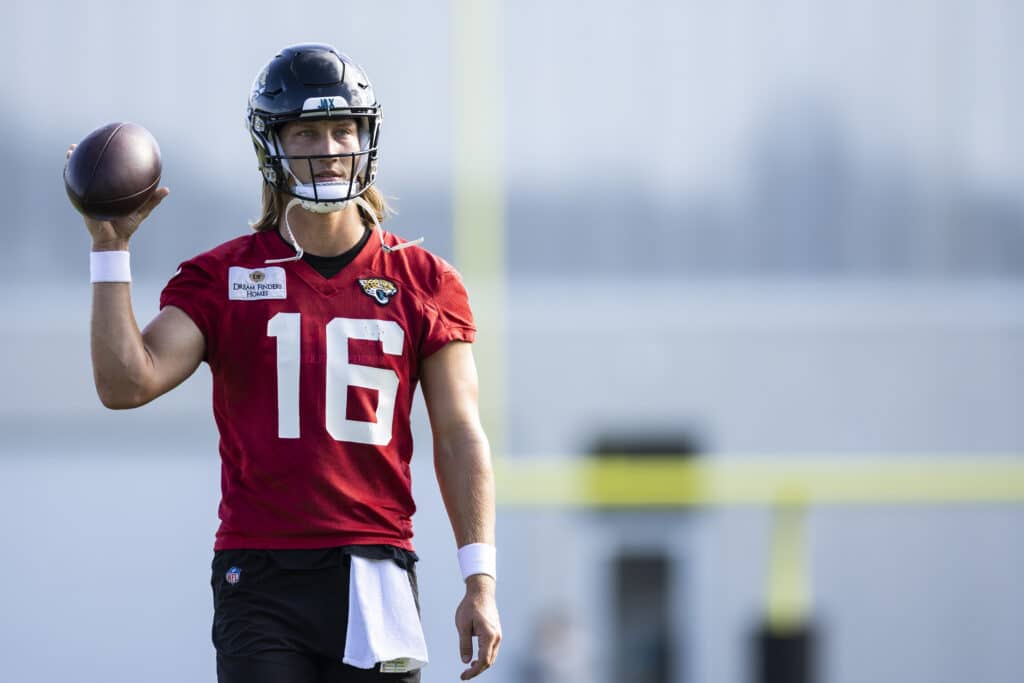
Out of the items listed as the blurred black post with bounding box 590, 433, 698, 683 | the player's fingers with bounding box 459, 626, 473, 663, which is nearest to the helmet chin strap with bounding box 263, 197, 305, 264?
the player's fingers with bounding box 459, 626, 473, 663

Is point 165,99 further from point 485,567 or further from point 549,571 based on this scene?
point 485,567

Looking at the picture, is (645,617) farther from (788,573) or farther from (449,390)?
(449,390)

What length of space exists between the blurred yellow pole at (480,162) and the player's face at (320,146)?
16.5 ft

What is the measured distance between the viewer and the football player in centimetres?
234

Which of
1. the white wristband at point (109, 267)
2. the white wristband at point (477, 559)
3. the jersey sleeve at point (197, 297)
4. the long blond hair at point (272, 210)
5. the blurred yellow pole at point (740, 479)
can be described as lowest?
the blurred yellow pole at point (740, 479)

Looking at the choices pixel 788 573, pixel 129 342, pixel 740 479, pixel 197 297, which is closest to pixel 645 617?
pixel 788 573

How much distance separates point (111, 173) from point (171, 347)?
275 mm

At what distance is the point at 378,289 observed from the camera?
97.0 inches

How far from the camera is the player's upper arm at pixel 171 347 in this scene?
7.64ft

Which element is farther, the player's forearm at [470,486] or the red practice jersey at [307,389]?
the player's forearm at [470,486]

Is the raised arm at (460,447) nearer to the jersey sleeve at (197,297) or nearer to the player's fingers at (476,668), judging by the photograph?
the player's fingers at (476,668)

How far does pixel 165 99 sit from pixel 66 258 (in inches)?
35.5

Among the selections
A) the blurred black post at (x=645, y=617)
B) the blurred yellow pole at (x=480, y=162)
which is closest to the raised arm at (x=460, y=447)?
the blurred black post at (x=645, y=617)

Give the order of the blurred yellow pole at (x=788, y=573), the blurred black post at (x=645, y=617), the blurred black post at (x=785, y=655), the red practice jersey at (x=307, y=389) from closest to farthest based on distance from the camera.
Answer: the red practice jersey at (x=307, y=389), the blurred black post at (x=785, y=655), the blurred yellow pole at (x=788, y=573), the blurred black post at (x=645, y=617)
